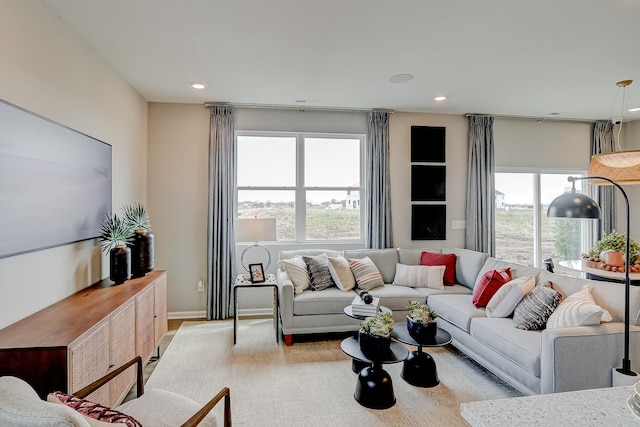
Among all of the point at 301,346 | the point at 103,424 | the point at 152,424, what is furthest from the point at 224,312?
the point at 103,424

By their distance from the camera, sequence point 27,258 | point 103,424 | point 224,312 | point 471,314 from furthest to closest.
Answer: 1. point 224,312
2. point 471,314
3. point 27,258
4. point 103,424

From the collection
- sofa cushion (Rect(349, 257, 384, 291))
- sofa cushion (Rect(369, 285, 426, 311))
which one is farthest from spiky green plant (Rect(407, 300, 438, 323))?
sofa cushion (Rect(349, 257, 384, 291))

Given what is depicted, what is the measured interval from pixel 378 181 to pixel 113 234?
128 inches

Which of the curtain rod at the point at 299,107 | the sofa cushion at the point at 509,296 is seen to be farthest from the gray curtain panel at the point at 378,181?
the sofa cushion at the point at 509,296

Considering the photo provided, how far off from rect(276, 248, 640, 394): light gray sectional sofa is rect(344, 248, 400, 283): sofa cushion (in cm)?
1

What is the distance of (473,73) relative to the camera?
11.5 feet

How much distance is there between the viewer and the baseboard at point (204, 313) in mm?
4402

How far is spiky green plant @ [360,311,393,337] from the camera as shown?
7.83 ft

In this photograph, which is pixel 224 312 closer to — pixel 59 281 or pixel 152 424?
pixel 59 281

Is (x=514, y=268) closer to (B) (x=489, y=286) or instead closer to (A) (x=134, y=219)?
(B) (x=489, y=286)

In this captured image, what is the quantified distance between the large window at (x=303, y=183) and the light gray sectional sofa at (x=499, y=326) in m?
0.55

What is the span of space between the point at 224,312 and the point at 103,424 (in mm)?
3306

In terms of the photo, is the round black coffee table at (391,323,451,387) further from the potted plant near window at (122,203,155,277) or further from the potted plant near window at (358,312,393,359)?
the potted plant near window at (122,203,155,277)

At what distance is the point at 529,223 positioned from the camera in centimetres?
533
